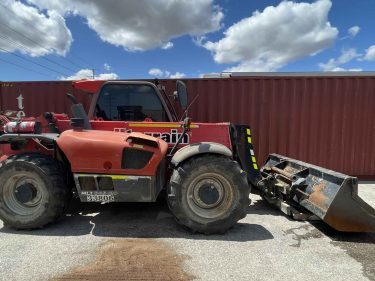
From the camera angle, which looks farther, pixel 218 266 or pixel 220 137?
pixel 220 137

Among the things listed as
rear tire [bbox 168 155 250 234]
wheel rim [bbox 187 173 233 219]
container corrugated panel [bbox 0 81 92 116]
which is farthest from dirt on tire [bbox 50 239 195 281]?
container corrugated panel [bbox 0 81 92 116]

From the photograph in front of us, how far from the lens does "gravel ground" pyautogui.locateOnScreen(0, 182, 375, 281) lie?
3.33 meters

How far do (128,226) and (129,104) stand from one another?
75.2 inches

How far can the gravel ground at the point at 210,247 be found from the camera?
10.9 ft

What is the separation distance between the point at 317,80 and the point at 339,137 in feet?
4.93

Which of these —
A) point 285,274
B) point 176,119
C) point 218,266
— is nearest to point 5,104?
point 176,119

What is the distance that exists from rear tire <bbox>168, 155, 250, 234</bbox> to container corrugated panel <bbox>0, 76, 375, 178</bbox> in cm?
361

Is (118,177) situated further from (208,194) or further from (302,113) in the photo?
(302,113)

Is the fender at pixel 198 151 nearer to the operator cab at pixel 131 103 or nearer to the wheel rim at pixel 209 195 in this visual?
the wheel rim at pixel 209 195

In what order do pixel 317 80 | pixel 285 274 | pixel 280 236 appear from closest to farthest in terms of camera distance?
pixel 285 274 < pixel 280 236 < pixel 317 80

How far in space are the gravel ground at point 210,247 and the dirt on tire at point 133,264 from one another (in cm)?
5

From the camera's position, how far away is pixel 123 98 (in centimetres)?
515

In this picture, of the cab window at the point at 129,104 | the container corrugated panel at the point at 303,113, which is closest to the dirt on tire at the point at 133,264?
the cab window at the point at 129,104

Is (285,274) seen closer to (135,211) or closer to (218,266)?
(218,266)
